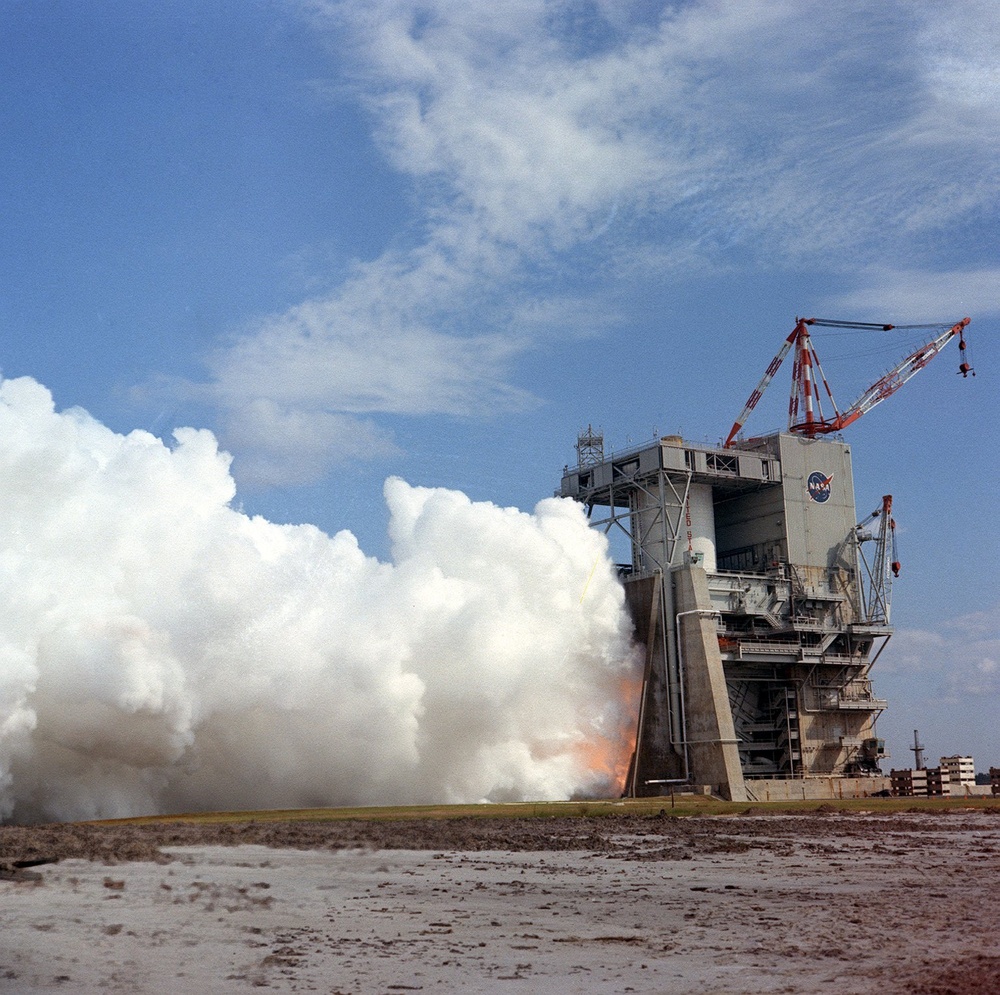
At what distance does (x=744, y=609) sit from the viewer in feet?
295

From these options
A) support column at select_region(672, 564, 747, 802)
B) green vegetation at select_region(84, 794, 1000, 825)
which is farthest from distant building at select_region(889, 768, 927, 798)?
green vegetation at select_region(84, 794, 1000, 825)

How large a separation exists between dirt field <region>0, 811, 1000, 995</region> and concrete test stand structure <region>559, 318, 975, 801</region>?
1729 inches

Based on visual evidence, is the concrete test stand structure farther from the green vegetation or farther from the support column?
the green vegetation

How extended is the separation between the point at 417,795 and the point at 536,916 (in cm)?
5537

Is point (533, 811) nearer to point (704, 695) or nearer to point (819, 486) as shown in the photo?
point (704, 695)

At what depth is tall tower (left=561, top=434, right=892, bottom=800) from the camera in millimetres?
84062

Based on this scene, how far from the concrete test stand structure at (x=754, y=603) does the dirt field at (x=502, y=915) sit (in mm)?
43927

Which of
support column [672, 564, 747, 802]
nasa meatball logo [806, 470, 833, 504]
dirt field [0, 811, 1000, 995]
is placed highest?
nasa meatball logo [806, 470, 833, 504]

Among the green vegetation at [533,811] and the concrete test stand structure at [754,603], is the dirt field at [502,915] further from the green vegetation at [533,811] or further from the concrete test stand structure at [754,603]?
the concrete test stand structure at [754,603]

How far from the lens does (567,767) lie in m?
81.8

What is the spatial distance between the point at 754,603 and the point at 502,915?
71.3m

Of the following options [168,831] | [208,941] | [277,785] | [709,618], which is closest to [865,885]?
[208,941]

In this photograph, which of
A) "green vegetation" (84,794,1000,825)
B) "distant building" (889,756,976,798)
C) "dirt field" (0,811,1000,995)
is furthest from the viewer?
"distant building" (889,756,976,798)

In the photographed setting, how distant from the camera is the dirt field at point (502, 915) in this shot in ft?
53.5
